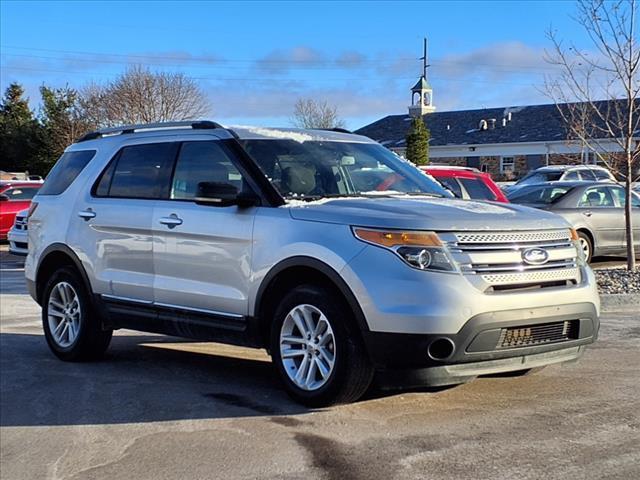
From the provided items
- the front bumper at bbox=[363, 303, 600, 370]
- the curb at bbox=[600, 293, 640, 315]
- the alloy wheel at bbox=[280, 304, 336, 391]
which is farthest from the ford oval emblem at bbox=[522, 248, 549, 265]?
the curb at bbox=[600, 293, 640, 315]

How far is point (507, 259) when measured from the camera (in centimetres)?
497

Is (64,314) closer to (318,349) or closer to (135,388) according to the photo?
(135,388)

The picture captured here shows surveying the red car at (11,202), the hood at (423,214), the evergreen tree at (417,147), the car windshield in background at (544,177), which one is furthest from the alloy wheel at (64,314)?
the evergreen tree at (417,147)

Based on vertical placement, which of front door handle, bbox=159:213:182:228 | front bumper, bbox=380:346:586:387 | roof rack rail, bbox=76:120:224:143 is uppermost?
roof rack rail, bbox=76:120:224:143

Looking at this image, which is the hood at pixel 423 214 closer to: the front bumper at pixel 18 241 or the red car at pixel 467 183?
the red car at pixel 467 183

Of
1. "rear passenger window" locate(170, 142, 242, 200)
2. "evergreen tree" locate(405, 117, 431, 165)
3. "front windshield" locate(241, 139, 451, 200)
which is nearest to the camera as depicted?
"front windshield" locate(241, 139, 451, 200)

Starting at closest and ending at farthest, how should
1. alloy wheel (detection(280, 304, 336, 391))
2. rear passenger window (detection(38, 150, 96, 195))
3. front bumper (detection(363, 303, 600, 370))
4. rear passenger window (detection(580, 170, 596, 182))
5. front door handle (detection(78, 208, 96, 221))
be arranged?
front bumper (detection(363, 303, 600, 370))
alloy wheel (detection(280, 304, 336, 391))
front door handle (detection(78, 208, 96, 221))
rear passenger window (detection(38, 150, 96, 195))
rear passenger window (detection(580, 170, 596, 182))

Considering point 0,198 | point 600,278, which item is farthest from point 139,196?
point 0,198

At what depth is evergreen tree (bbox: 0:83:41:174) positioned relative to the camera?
163 ft

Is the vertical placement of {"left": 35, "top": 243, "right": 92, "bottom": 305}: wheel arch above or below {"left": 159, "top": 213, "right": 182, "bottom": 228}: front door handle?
below

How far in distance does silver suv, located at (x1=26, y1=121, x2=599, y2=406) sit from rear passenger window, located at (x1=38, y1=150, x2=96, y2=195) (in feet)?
0.10

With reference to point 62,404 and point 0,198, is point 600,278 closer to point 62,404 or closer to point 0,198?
point 62,404

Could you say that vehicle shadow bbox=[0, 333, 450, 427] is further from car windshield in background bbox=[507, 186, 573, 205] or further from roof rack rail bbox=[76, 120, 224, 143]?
car windshield in background bbox=[507, 186, 573, 205]

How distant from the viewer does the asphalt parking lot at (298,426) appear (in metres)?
4.36
